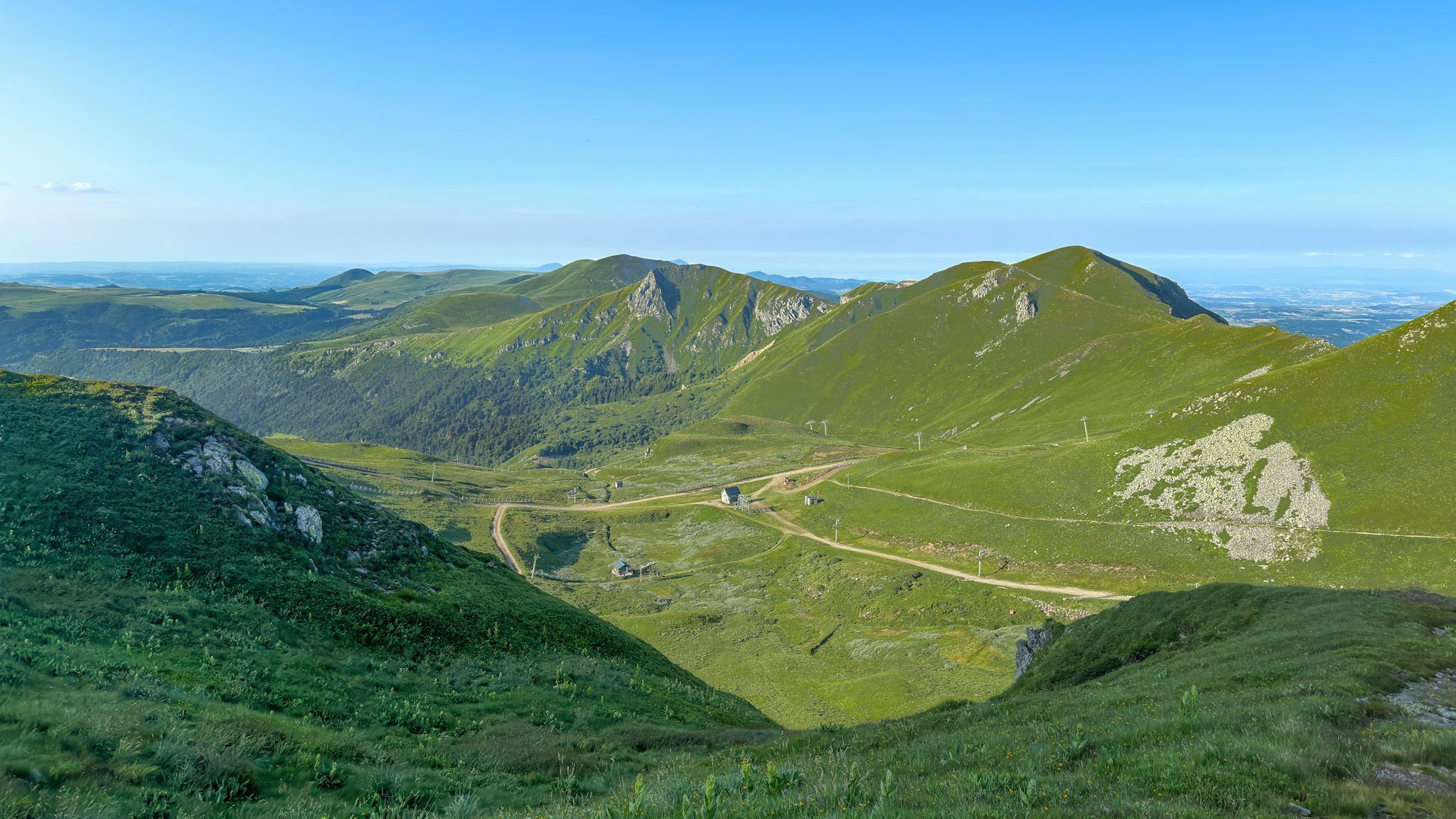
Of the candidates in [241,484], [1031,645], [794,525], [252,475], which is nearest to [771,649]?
[1031,645]

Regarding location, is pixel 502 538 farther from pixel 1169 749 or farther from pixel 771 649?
pixel 1169 749

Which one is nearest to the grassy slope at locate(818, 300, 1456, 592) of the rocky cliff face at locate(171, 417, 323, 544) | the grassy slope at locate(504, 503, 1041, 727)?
the grassy slope at locate(504, 503, 1041, 727)

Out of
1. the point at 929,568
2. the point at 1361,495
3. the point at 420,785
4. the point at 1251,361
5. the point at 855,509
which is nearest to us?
the point at 420,785

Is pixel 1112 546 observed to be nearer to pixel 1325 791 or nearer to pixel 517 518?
pixel 1325 791

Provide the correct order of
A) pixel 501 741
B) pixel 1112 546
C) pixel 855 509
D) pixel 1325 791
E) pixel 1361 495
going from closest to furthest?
pixel 1325 791 < pixel 501 741 < pixel 1361 495 < pixel 1112 546 < pixel 855 509

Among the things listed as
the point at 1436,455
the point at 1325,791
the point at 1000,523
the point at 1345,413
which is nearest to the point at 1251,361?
the point at 1345,413

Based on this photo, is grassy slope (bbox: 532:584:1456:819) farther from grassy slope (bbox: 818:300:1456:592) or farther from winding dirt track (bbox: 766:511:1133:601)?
grassy slope (bbox: 818:300:1456:592)
